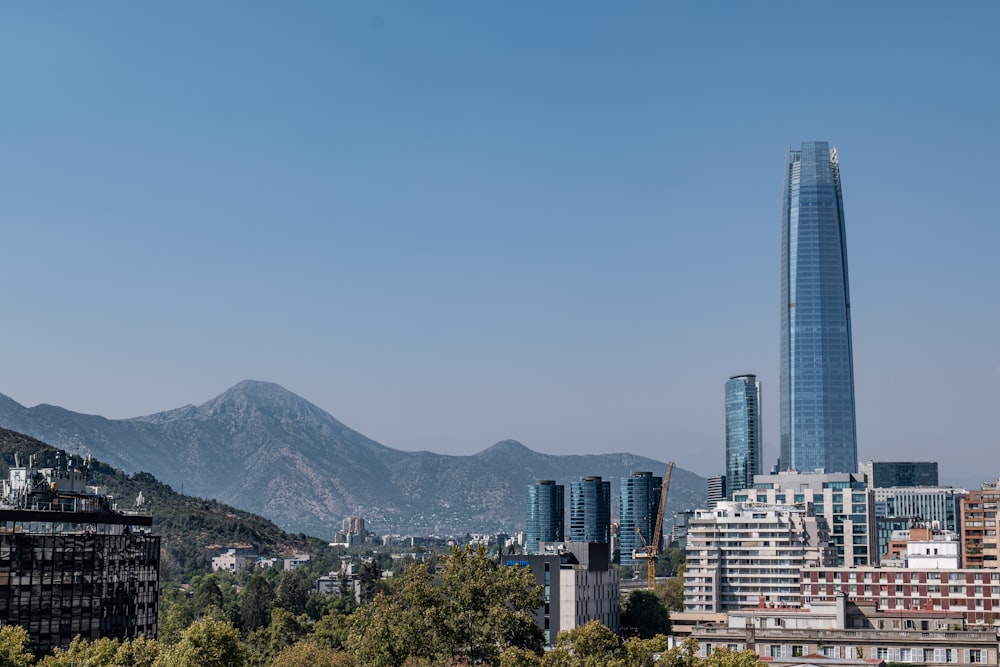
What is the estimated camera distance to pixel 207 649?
76.4 meters

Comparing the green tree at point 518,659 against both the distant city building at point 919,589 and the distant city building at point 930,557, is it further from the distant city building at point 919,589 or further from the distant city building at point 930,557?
the distant city building at point 930,557

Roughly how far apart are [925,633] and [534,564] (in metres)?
73.8

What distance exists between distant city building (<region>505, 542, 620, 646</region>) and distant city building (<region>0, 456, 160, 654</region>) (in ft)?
222

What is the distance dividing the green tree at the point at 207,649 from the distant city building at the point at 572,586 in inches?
3692

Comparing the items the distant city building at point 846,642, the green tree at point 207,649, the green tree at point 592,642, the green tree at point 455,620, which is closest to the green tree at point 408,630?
the green tree at point 455,620

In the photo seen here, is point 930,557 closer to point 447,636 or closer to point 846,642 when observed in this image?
point 846,642

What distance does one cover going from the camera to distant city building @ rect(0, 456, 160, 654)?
102 meters

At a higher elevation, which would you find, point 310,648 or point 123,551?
point 123,551

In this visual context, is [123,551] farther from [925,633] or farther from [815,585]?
[815,585]

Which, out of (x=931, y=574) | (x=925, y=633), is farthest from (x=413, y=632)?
(x=931, y=574)

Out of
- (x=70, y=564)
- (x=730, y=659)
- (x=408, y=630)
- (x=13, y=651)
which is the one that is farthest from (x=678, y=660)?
(x=70, y=564)

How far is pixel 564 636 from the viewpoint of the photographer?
84438 millimetres

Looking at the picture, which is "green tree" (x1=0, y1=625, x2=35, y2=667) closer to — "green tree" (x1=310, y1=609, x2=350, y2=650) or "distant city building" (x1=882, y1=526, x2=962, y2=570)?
"green tree" (x1=310, y1=609, x2=350, y2=650)

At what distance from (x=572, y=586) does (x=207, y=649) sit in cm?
10862
